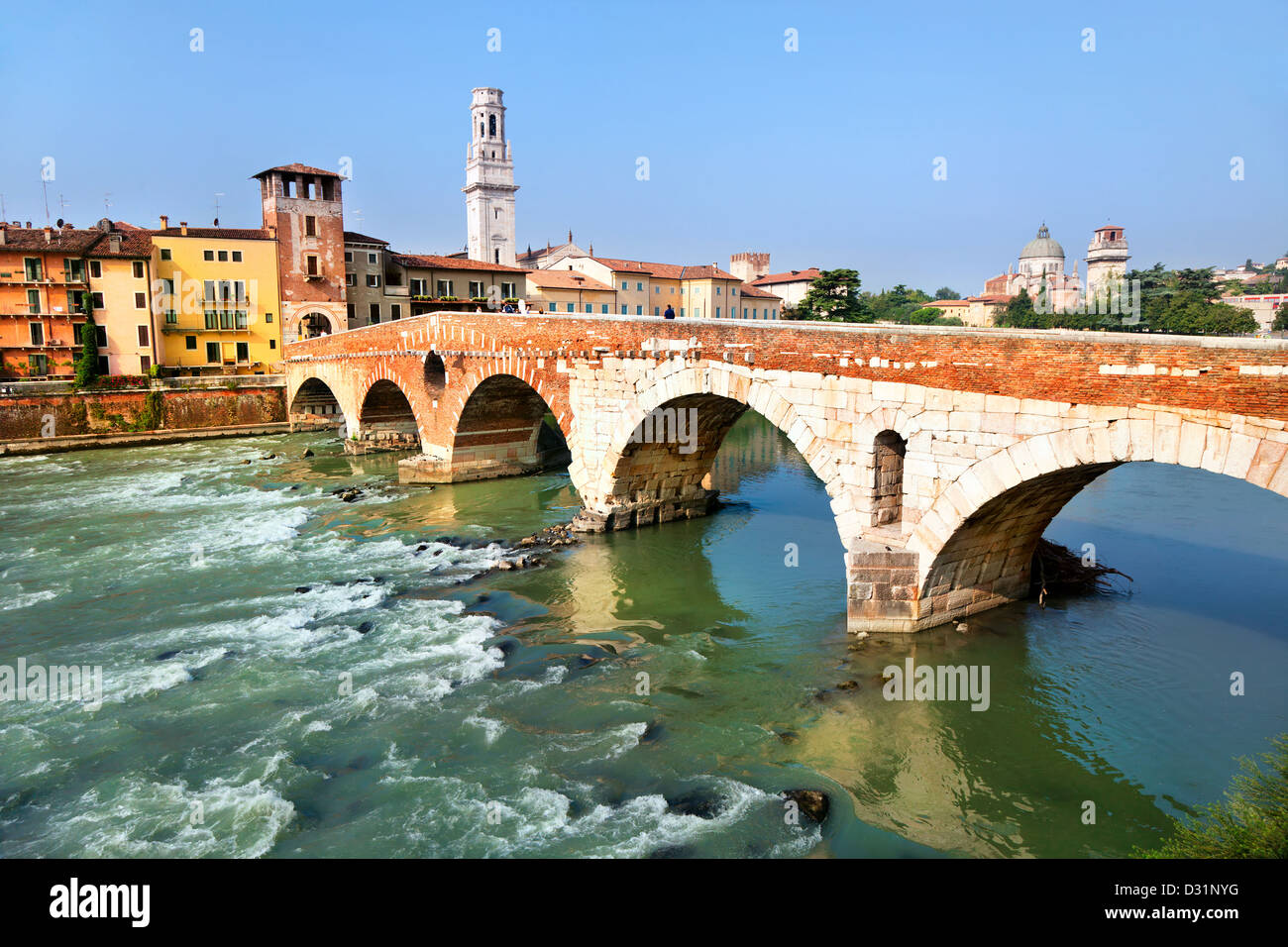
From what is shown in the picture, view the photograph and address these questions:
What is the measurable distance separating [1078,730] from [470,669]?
24.2 ft

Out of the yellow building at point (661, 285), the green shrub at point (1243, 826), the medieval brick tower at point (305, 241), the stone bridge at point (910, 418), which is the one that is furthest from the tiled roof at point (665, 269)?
the green shrub at point (1243, 826)

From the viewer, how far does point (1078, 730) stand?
30.7 feet

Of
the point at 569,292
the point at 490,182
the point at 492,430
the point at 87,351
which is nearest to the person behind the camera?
the point at 492,430

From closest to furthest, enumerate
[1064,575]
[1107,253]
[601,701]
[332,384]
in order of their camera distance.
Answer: [601,701], [1064,575], [332,384], [1107,253]

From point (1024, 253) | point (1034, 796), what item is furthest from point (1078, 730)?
point (1024, 253)

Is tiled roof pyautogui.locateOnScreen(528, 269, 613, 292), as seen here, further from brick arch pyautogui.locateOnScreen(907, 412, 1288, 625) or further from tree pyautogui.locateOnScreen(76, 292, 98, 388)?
brick arch pyautogui.locateOnScreen(907, 412, 1288, 625)

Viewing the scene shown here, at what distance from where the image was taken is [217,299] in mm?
38594

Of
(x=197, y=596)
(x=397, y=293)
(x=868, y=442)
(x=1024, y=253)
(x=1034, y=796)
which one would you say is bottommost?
(x=1034, y=796)

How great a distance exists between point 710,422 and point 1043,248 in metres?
93.4

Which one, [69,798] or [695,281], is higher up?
[695,281]

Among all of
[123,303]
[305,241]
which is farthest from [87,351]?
[305,241]

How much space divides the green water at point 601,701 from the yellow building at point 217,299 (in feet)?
77.0

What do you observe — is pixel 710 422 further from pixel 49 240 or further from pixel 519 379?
pixel 49 240
